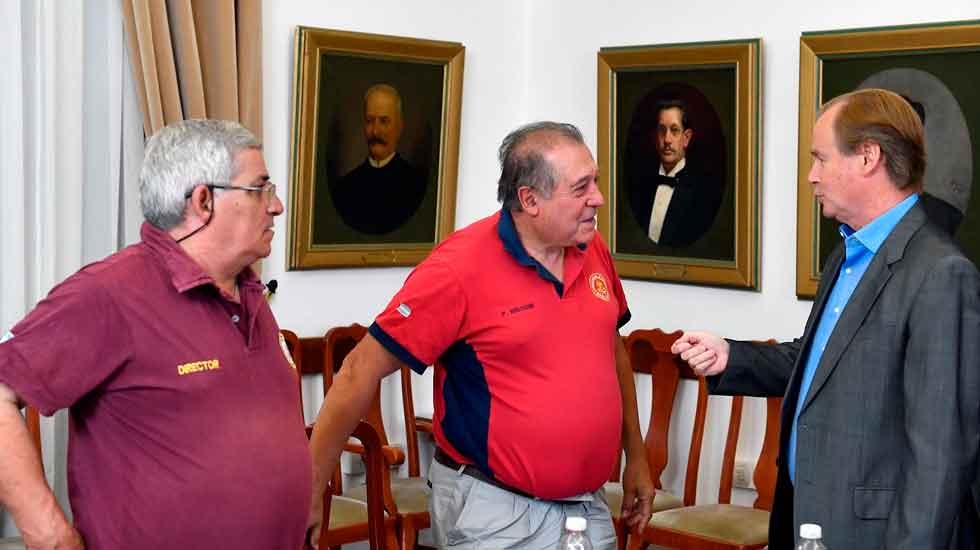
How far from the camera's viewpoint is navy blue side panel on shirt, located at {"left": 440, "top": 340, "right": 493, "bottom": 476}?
379cm

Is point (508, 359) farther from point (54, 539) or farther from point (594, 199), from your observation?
point (54, 539)

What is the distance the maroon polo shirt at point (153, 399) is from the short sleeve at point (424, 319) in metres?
0.65

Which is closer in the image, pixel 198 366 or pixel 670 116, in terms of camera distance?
pixel 198 366

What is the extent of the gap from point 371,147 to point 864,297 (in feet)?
11.5

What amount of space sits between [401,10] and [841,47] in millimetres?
2064

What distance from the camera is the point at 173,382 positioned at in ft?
9.82

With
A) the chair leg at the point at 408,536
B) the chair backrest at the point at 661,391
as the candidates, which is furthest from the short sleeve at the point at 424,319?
the chair backrest at the point at 661,391

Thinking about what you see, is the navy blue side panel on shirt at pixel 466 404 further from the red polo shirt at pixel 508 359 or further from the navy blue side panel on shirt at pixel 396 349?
the navy blue side panel on shirt at pixel 396 349

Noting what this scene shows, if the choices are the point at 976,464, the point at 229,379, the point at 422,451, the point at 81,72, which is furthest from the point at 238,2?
the point at 976,464

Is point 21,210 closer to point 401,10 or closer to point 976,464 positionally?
point 401,10

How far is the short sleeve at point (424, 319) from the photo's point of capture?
3738mm

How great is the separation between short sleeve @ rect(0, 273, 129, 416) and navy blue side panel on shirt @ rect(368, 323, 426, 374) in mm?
950

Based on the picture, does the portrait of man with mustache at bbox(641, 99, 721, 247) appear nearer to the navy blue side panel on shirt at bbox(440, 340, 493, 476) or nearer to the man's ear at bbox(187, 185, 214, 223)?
the navy blue side panel on shirt at bbox(440, 340, 493, 476)

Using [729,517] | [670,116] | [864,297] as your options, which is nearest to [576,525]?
[864,297]
